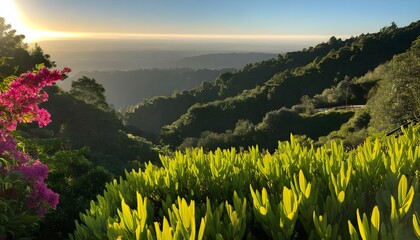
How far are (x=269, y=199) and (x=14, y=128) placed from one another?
4128mm

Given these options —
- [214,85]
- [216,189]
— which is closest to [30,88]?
[216,189]

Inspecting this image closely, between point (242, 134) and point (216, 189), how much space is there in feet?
236

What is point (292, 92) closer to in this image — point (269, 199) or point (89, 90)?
point (89, 90)

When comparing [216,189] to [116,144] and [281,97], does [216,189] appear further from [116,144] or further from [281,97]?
[281,97]

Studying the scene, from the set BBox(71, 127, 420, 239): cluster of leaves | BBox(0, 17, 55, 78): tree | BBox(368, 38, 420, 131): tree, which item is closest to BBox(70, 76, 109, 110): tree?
BBox(0, 17, 55, 78): tree

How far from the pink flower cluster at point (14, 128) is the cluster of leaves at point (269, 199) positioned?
5.33ft

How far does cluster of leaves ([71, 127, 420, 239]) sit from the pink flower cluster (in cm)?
162

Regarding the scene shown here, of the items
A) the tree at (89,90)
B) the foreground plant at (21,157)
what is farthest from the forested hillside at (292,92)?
the foreground plant at (21,157)

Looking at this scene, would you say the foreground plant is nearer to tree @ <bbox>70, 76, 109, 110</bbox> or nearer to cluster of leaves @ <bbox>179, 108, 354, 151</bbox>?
tree @ <bbox>70, 76, 109, 110</bbox>

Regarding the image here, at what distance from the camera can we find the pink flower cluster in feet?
16.7

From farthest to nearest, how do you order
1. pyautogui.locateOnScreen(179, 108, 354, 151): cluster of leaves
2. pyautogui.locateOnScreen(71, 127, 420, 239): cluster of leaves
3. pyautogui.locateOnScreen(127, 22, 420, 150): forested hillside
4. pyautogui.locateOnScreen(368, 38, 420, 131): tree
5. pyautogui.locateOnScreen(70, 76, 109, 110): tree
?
pyautogui.locateOnScreen(127, 22, 420, 150): forested hillside < pyautogui.locateOnScreen(179, 108, 354, 151): cluster of leaves < pyautogui.locateOnScreen(70, 76, 109, 110): tree < pyautogui.locateOnScreen(368, 38, 420, 131): tree < pyautogui.locateOnScreen(71, 127, 420, 239): cluster of leaves

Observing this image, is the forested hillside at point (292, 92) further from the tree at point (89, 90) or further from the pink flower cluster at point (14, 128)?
the pink flower cluster at point (14, 128)

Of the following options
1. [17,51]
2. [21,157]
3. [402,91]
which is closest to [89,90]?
[17,51]

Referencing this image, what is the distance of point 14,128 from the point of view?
17.8 feet
